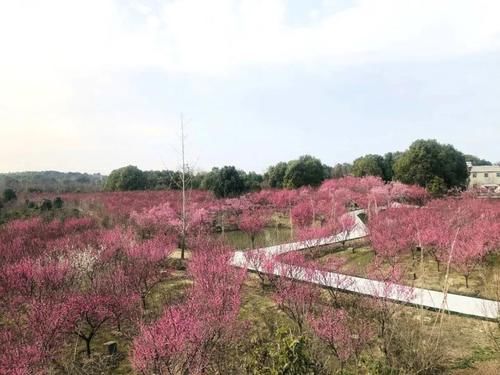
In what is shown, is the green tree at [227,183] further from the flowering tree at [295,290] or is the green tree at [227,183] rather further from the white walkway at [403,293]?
the flowering tree at [295,290]

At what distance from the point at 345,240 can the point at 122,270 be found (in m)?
12.4

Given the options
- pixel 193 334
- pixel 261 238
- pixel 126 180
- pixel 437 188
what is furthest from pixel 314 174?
pixel 193 334

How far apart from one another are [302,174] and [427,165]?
10542 millimetres

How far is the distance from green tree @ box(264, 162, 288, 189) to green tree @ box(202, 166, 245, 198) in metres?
3.69

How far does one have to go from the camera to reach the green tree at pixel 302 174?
124ft

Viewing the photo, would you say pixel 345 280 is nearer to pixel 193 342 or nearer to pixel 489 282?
pixel 489 282

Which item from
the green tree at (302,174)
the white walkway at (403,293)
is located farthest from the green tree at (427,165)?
the white walkway at (403,293)

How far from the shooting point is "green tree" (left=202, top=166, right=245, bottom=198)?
3694cm

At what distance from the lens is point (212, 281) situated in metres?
11.4

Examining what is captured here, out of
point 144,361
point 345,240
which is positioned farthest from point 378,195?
point 144,361

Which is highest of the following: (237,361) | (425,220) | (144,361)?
(425,220)

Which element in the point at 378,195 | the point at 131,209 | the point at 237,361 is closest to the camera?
the point at 237,361

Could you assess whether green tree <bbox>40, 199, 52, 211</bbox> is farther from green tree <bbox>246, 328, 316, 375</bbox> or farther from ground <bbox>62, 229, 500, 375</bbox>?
green tree <bbox>246, 328, 316, 375</bbox>

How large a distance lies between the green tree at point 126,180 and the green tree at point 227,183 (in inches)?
372
